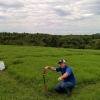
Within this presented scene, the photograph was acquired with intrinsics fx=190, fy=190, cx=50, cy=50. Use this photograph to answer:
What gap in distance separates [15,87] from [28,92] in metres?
1.06

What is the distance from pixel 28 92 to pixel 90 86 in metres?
3.19

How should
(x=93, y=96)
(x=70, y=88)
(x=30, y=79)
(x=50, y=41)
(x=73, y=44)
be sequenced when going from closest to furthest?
1. (x=93, y=96)
2. (x=70, y=88)
3. (x=30, y=79)
4. (x=73, y=44)
5. (x=50, y=41)

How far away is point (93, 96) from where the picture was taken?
7.52 meters

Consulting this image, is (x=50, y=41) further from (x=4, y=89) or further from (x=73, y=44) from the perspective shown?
(x=4, y=89)

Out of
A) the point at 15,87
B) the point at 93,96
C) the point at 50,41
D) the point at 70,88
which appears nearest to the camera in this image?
the point at 93,96

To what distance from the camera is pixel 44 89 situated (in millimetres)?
8438

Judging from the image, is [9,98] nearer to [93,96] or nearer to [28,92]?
[28,92]

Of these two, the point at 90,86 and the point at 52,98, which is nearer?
the point at 52,98

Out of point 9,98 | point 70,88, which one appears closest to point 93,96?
point 70,88

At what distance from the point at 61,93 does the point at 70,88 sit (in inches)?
19.0

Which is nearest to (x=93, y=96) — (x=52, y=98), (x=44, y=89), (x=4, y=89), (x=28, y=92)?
(x=52, y=98)

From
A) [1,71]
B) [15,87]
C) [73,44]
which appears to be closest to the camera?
[15,87]

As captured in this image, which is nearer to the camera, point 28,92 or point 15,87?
point 28,92

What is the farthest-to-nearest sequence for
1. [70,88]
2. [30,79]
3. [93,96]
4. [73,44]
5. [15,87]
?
[73,44], [30,79], [15,87], [70,88], [93,96]
